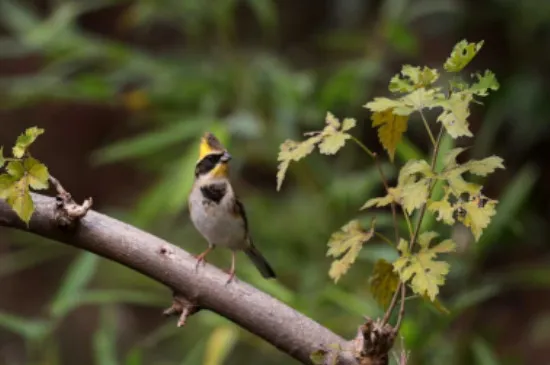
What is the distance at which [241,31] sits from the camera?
12.1 feet

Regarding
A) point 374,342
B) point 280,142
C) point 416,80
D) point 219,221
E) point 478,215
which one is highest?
point 280,142

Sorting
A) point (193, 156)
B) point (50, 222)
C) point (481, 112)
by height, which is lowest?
point (50, 222)

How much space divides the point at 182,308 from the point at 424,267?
0.86ft

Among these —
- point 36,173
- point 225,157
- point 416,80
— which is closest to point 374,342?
point 416,80

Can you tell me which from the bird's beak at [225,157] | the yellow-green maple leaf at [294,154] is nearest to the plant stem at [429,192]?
the yellow-green maple leaf at [294,154]

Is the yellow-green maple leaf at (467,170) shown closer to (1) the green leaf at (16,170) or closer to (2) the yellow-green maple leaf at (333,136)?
(2) the yellow-green maple leaf at (333,136)

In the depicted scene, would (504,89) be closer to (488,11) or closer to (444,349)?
(488,11)

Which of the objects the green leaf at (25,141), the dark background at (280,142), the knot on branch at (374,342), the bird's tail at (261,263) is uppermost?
the dark background at (280,142)

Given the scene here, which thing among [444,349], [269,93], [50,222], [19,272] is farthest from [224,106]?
[19,272]

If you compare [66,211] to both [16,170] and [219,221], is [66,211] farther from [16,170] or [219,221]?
[219,221]

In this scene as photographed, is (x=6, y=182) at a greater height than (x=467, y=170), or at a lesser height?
lesser

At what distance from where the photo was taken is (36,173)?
0.86 meters

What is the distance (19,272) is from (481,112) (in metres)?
2.17

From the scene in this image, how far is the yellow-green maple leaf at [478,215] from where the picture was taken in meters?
0.85
